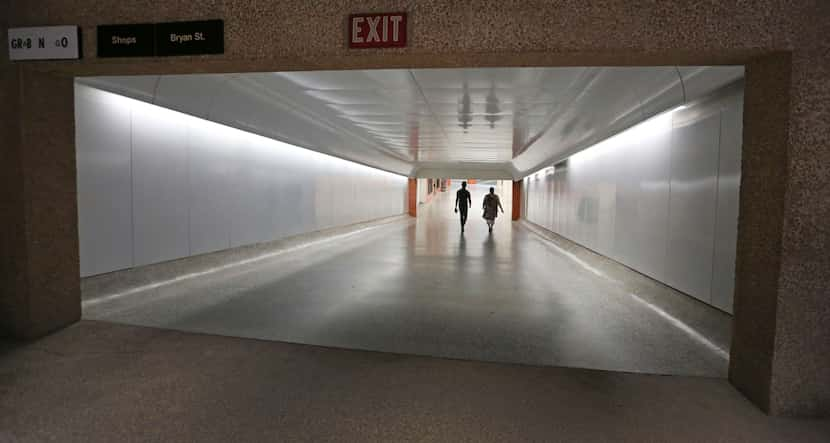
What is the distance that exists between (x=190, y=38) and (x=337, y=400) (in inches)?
123

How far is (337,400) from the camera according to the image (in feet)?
9.93

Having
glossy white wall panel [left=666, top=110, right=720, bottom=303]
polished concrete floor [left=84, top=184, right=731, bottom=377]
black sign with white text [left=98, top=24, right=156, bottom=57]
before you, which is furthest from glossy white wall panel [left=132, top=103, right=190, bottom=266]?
glossy white wall panel [left=666, top=110, right=720, bottom=303]

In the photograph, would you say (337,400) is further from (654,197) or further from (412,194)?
(412,194)

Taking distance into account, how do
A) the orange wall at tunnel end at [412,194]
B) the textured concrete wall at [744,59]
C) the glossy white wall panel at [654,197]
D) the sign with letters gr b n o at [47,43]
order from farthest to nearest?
the orange wall at tunnel end at [412,194], the glossy white wall panel at [654,197], the sign with letters gr b n o at [47,43], the textured concrete wall at [744,59]

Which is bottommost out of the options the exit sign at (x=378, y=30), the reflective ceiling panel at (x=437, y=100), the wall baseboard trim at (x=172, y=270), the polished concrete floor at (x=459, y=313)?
the polished concrete floor at (x=459, y=313)

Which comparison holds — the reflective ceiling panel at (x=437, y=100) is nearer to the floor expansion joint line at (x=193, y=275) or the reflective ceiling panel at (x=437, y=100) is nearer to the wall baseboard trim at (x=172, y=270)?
the wall baseboard trim at (x=172, y=270)

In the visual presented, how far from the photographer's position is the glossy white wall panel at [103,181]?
5648mm


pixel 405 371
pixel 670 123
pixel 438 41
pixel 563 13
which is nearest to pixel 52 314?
pixel 405 371

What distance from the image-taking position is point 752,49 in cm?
282

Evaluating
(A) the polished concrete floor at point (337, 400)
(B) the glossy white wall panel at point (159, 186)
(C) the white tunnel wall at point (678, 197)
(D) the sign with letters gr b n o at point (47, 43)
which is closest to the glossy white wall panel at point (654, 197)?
(C) the white tunnel wall at point (678, 197)

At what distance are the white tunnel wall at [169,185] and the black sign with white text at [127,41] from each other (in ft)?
8.53

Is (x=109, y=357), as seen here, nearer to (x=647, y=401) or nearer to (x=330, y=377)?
(x=330, y=377)

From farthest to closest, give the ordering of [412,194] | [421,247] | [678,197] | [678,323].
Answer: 1. [412,194]
2. [421,247]
3. [678,197]
4. [678,323]

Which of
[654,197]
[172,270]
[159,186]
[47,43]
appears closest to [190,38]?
[47,43]
